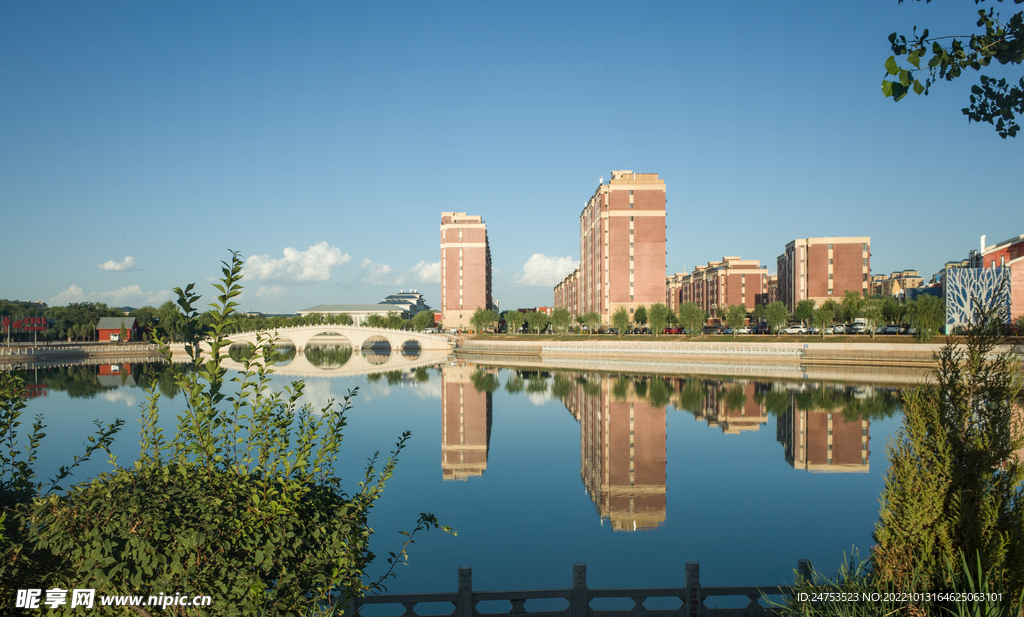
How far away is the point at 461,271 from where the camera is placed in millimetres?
105312

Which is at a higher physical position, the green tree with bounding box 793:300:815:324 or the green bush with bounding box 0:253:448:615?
the green tree with bounding box 793:300:815:324

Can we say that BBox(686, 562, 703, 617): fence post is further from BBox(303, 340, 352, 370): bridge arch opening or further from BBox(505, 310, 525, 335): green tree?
BBox(505, 310, 525, 335): green tree

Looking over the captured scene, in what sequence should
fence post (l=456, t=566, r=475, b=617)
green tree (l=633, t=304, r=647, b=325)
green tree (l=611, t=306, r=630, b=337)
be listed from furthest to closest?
green tree (l=633, t=304, r=647, b=325), green tree (l=611, t=306, r=630, b=337), fence post (l=456, t=566, r=475, b=617)

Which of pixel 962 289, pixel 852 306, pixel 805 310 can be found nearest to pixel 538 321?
pixel 805 310

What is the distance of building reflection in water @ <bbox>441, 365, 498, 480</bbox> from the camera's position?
1994cm

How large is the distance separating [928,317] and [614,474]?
157ft

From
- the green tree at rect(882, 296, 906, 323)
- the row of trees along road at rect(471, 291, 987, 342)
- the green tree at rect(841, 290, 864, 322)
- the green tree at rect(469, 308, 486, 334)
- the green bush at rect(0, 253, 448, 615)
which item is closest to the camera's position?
the green bush at rect(0, 253, 448, 615)

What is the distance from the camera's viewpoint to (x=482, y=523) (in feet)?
45.9

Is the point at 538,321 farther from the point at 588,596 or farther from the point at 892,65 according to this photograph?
the point at 892,65

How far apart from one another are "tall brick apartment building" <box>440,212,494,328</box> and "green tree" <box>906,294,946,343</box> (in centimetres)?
6800

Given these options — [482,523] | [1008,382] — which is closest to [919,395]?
[1008,382]

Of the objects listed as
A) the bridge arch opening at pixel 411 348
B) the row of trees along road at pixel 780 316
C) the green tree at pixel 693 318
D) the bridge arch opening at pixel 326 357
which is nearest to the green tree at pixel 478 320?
the row of trees along road at pixel 780 316

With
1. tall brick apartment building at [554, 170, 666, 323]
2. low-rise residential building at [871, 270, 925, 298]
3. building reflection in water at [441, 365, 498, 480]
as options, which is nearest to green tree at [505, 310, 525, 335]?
tall brick apartment building at [554, 170, 666, 323]

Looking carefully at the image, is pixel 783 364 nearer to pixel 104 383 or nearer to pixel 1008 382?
pixel 1008 382
